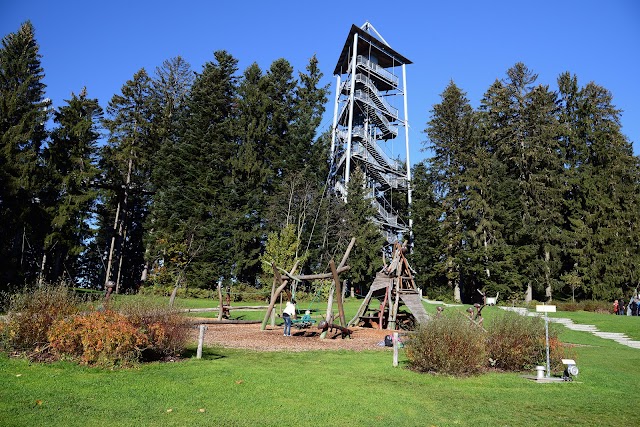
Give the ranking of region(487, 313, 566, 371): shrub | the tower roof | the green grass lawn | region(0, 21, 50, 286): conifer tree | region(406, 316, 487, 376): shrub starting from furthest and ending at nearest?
the tower roof, region(0, 21, 50, 286): conifer tree, region(487, 313, 566, 371): shrub, region(406, 316, 487, 376): shrub, the green grass lawn

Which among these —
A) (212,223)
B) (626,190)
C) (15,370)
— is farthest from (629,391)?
(626,190)

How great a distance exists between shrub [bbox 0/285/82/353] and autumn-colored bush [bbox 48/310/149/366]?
1.26 ft

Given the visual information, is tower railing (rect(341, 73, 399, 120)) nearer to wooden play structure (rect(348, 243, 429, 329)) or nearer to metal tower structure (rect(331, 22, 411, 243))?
metal tower structure (rect(331, 22, 411, 243))

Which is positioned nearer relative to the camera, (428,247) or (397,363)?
(397,363)

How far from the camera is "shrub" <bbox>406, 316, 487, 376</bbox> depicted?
34.5 feet

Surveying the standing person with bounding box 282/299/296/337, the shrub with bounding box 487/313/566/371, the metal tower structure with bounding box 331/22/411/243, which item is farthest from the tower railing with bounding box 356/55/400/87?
the shrub with bounding box 487/313/566/371

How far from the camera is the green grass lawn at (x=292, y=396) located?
6.63m

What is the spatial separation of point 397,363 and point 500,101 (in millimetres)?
40795

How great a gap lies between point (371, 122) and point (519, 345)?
36391mm

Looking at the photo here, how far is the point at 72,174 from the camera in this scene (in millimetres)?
35719

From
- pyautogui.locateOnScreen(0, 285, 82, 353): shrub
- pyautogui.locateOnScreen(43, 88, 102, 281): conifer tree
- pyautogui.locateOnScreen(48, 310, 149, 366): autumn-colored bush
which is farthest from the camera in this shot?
pyautogui.locateOnScreen(43, 88, 102, 281): conifer tree

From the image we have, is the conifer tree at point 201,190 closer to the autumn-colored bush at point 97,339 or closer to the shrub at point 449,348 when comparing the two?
the autumn-colored bush at point 97,339

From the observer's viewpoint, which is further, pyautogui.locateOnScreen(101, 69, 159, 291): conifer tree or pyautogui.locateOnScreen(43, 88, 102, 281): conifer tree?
pyautogui.locateOnScreen(101, 69, 159, 291): conifer tree

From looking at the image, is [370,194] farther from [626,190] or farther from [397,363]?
[397,363]
